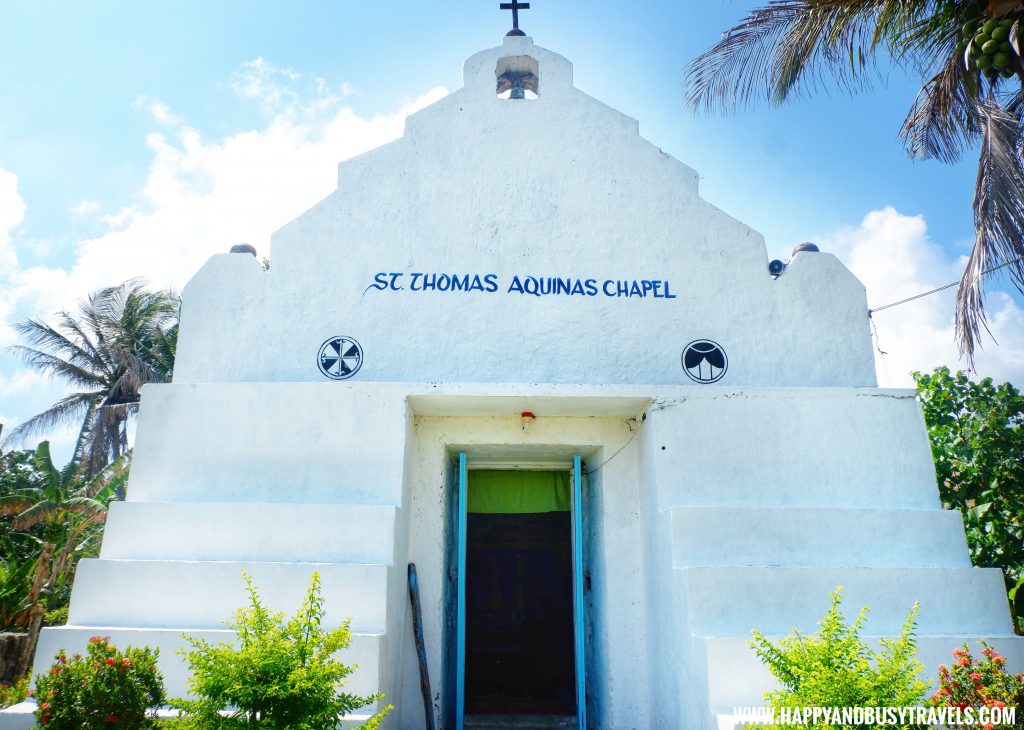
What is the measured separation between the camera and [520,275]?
7.63 m

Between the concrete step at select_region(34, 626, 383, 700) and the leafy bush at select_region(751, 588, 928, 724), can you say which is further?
the concrete step at select_region(34, 626, 383, 700)

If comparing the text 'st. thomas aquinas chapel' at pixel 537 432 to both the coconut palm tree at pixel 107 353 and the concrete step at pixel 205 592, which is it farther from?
the coconut palm tree at pixel 107 353

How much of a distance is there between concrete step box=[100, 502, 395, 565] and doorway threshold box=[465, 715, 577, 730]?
8.64 feet

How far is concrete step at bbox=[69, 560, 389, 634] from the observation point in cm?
558

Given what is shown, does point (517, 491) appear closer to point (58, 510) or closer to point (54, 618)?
point (54, 618)

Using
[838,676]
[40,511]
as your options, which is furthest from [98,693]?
[40,511]

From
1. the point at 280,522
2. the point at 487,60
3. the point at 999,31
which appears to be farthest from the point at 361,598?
the point at 999,31

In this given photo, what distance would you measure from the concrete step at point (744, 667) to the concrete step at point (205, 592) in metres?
2.56

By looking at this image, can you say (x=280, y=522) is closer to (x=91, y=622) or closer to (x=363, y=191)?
(x=91, y=622)

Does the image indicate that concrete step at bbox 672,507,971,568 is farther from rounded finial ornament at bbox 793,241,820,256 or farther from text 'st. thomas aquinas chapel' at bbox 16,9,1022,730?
rounded finial ornament at bbox 793,241,820,256

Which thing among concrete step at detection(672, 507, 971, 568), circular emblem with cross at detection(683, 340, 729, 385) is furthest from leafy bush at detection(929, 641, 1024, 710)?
circular emblem with cross at detection(683, 340, 729, 385)

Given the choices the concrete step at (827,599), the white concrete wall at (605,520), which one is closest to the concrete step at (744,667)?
the white concrete wall at (605,520)

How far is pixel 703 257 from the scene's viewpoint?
7812mm

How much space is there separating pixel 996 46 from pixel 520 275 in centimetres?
503
